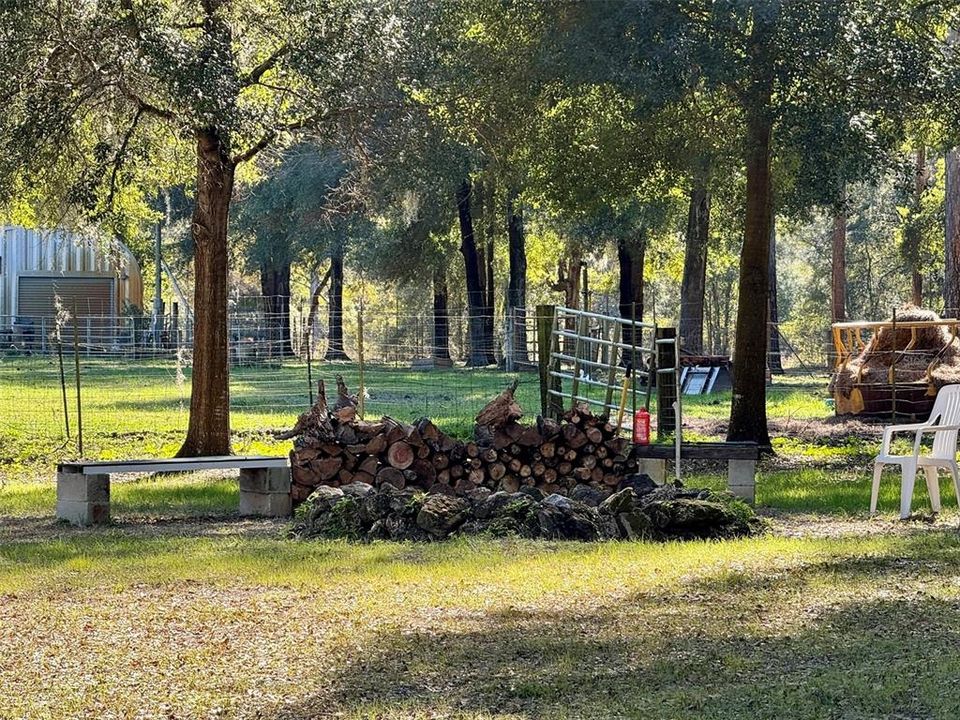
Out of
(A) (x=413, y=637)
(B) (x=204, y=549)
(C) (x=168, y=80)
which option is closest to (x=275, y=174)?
(C) (x=168, y=80)

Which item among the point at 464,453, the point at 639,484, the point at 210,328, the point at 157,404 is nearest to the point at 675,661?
the point at 639,484

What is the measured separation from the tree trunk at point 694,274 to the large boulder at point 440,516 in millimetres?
20636

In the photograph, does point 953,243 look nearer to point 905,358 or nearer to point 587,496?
point 905,358

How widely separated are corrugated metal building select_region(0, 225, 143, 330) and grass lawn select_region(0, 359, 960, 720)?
114 ft

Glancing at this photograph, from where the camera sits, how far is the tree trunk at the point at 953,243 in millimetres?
23922

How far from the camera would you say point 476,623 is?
7172 millimetres

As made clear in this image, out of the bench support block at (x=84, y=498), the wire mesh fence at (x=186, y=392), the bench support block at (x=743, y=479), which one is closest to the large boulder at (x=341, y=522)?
the bench support block at (x=84, y=498)

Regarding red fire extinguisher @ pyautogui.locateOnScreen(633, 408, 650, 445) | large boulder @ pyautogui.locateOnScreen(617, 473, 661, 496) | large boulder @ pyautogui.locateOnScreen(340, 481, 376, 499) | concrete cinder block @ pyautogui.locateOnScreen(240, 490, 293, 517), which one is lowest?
concrete cinder block @ pyautogui.locateOnScreen(240, 490, 293, 517)

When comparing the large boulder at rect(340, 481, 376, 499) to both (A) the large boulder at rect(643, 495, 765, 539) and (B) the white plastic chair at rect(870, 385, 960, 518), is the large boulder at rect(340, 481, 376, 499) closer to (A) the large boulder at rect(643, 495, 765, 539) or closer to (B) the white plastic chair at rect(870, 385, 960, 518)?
(A) the large boulder at rect(643, 495, 765, 539)

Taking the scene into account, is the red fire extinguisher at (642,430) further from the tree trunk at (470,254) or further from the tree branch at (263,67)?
the tree trunk at (470,254)

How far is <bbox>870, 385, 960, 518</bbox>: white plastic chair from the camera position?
36.8 feet

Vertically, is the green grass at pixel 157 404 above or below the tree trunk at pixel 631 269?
below

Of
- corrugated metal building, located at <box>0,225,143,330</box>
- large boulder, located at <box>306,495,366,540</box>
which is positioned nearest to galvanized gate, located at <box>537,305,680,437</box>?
large boulder, located at <box>306,495,366,540</box>

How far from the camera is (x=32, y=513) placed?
12875mm
